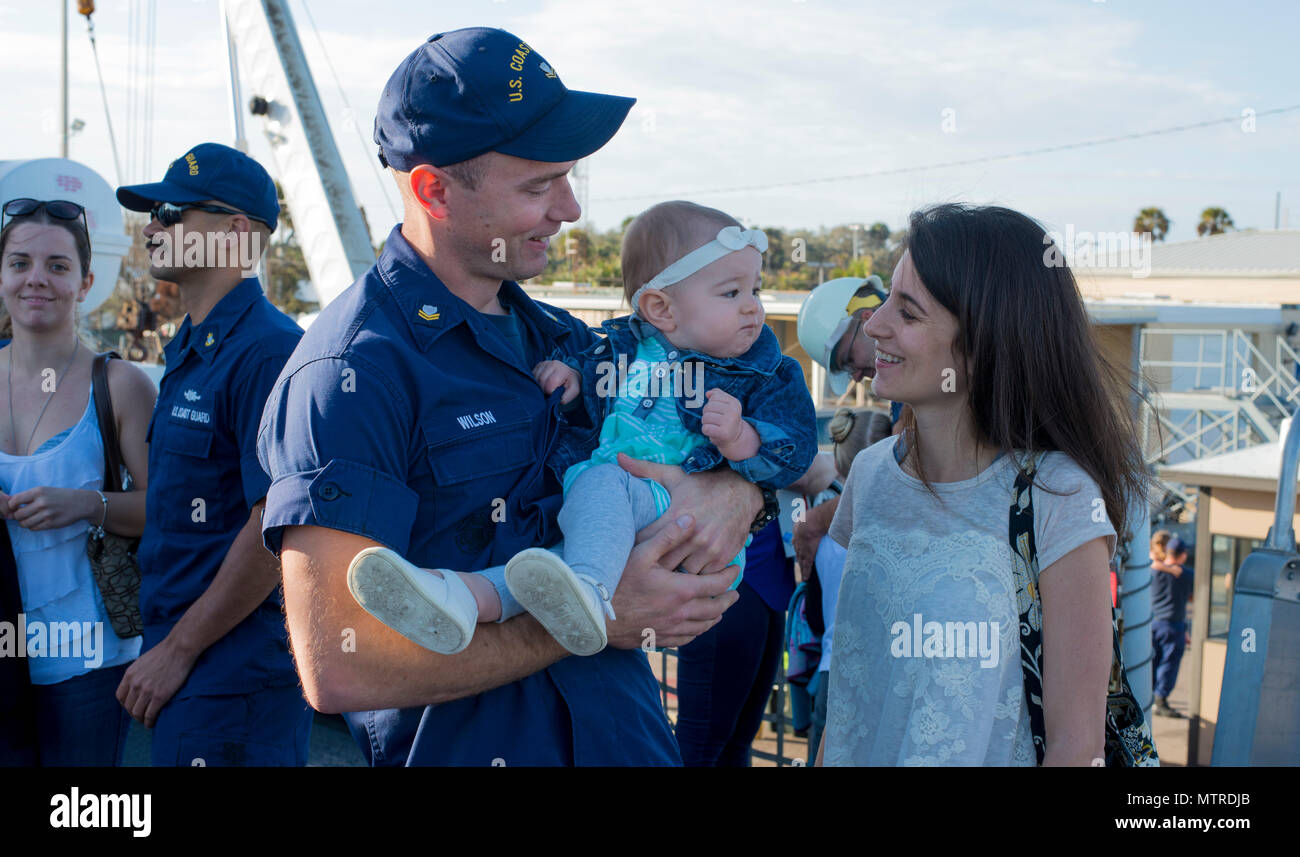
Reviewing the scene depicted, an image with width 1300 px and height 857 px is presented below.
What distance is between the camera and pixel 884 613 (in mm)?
2391

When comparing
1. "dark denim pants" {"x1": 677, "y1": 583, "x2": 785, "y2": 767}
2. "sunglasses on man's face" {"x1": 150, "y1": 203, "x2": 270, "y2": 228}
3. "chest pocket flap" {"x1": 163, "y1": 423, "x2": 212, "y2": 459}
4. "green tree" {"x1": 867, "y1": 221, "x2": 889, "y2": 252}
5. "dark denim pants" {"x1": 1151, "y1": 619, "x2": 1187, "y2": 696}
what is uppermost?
"green tree" {"x1": 867, "y1": 221, "x2": 889, "y2": 252}

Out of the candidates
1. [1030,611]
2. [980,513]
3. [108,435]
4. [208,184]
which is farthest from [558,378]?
[108,435]

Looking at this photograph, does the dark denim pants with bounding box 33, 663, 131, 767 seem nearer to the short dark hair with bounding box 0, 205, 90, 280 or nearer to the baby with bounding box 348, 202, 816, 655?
the short dark hair with bounding box 0, 205, 90, 280

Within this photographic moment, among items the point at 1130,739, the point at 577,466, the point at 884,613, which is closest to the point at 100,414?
the point at 577,466

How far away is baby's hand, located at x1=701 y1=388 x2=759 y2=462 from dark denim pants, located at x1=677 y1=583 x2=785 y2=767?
6.22 ft

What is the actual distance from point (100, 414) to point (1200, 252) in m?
47.3

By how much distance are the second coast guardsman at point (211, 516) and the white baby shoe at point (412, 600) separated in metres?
1.24

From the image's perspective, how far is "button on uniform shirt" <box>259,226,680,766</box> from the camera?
176 centimetres

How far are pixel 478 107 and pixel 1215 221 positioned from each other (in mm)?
66823

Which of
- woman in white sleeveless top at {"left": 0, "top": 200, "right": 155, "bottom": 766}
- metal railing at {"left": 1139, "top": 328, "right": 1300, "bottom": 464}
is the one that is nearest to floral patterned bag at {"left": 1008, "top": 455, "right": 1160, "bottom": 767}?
woman in white sleeveless top at {"left": 0, "top": 200, "right": 155, "bottom": 766}

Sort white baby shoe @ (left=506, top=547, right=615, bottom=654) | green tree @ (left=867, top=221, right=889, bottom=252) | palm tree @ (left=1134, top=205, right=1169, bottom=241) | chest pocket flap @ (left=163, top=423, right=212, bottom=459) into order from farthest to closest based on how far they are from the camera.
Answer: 1. palm tree @ (left=1134, top=205, right=1169, bottom=241)
2. green tree @ (left=867, top=221, right=889, bottom=252)
3. chest pocket flap @ (left=163, top=423, right=212, bottom=459)
4. white baby shoe @ (left=506, top=547, right=615, bottom=654)

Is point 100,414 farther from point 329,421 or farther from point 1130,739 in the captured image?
point 1130,739
